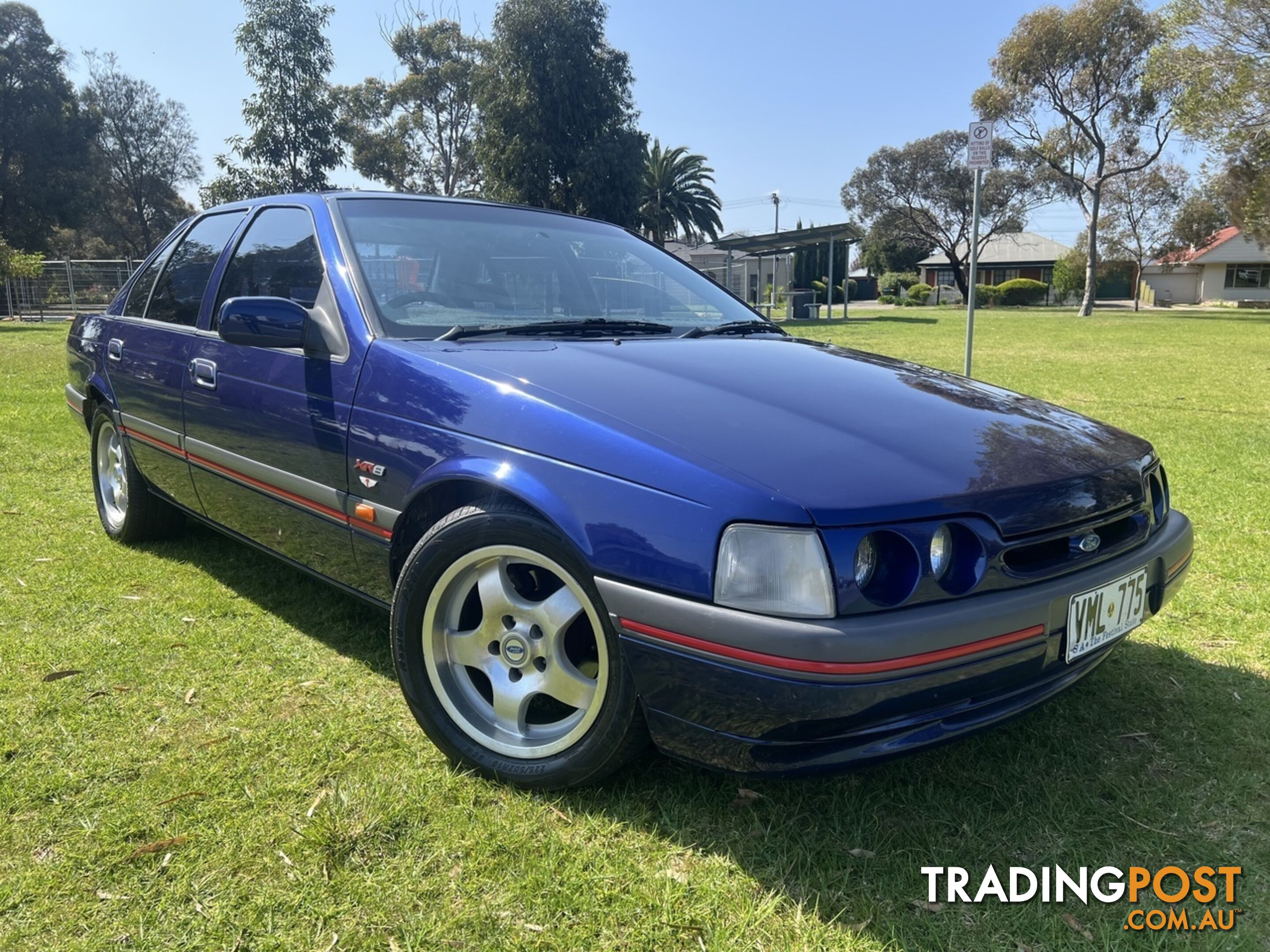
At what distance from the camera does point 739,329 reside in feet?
9.79

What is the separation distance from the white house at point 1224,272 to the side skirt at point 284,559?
180ft

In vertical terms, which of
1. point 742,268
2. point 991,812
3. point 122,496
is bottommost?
point 991,812

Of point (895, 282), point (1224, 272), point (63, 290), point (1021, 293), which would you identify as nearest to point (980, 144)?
point (63, 290)

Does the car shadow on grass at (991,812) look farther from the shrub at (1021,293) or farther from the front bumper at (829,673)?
the shrub at (1021,293)

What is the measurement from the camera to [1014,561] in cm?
185

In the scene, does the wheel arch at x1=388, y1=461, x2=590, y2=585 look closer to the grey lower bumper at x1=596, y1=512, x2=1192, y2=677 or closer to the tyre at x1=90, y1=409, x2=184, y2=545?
the grey lower bumper at x1=596, y1=512, x2=1192, y2=677

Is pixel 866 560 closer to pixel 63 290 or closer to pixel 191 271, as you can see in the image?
pixel 191 271

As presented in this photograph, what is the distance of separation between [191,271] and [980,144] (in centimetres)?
583

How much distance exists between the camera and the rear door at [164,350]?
331cm

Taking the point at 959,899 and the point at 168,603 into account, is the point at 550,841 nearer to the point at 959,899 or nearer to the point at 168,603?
the point at 959,899

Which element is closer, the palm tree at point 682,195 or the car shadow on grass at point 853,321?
the car shadow on grass at point 853,321

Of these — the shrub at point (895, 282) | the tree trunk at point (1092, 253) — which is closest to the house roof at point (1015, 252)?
the shrub at point (895, 282)

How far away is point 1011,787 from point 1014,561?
2.26ft

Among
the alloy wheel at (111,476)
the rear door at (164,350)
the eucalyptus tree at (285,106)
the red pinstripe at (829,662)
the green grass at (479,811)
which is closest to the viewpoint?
the red pinstripe at (829,662)
